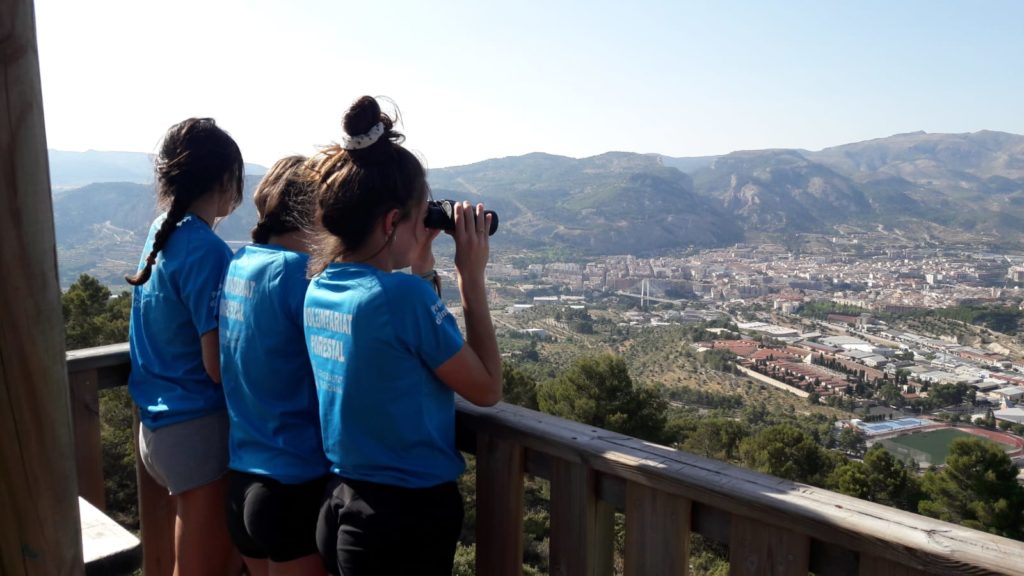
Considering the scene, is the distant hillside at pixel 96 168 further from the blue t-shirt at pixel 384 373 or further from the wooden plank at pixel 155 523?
the blue t-shirt at pixel 384 373

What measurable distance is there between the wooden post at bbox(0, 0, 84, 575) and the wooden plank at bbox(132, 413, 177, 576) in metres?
1.18

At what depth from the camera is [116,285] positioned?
1005 inches

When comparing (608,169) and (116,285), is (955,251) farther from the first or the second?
(116,285)

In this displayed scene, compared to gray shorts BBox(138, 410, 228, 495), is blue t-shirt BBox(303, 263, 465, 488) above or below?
above

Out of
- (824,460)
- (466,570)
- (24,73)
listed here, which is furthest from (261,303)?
(824,460)

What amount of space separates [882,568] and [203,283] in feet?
4.36

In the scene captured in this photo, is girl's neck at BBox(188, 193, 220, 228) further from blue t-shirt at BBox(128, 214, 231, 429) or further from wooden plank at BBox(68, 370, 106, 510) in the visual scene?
wooden plank at BBox(68, 370, 106, 510)

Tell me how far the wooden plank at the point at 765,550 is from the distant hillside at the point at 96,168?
177 ft

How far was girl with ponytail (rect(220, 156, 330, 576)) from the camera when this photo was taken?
1391 millimetres

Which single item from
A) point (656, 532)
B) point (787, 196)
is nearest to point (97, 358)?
point (656, 532)

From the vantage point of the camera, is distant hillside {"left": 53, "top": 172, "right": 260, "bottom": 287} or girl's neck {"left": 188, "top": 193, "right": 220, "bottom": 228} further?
distant hillside {"left": 53, "top": 172, "right": 260, "bottom": 287}

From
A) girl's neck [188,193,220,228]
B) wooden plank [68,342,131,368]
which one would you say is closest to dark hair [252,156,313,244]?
girl's neck [188,193,220,228]

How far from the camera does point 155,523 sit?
1.90m

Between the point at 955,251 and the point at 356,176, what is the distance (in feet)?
283
